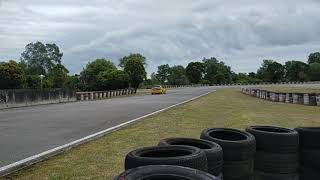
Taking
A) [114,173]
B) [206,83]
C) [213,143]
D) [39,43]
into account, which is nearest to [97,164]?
[114,173]

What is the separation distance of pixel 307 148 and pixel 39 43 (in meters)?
142

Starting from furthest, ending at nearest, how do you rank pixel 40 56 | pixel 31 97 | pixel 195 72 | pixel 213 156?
1. pixel 195 72
2. pixel 40 56
3. pixel 31 97
4. pixel 213 156

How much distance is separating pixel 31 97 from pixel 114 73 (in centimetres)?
4229

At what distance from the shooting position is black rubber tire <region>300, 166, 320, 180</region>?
283 inches

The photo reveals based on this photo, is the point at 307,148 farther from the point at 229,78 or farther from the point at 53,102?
the point at 229,78

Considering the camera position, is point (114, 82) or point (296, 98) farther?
point (114, 82)

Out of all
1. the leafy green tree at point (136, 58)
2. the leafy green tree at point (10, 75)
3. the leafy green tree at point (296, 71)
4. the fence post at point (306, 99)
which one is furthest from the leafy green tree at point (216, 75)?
the fence post at point (306, 99)

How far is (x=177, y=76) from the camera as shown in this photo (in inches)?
7092

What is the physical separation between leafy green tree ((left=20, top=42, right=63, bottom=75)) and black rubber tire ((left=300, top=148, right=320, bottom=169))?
5334 inches

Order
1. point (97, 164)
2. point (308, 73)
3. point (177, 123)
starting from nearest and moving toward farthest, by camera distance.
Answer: point (97, 164) → point (177, 123) → point (308, 73)

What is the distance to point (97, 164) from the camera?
904 centimetres

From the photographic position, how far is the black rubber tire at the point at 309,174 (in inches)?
283

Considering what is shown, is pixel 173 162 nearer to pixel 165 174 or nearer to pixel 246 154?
pixel 165 174

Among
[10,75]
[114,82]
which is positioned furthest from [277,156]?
[114,82]
